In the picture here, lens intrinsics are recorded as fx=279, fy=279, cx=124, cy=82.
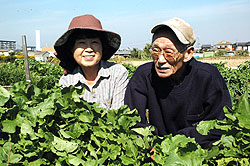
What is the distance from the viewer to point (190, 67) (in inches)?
87.8

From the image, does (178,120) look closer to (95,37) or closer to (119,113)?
(119,113)

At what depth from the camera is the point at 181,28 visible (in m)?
1.96

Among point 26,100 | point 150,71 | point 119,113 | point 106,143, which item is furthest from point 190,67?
point 26,100

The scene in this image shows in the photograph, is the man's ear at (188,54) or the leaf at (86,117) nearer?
the leaf at (86,117)

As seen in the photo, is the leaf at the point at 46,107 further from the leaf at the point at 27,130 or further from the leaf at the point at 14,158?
Answer: the leaf at the point at 14,158

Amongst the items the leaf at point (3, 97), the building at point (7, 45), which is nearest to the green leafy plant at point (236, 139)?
the leaf at point (3, 97)

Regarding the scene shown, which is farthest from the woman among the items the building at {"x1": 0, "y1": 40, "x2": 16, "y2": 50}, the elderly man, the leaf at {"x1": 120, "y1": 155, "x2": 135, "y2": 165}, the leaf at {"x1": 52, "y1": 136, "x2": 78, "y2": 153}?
the building at {"x1": 0, "y1": 40, "x2": 16, "y2": 50}

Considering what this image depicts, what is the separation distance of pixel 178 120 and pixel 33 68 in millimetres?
10376

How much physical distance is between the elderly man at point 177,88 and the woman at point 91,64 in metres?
0.50

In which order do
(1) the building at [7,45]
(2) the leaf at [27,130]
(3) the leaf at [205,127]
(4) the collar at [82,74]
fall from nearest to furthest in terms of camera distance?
(3) the leaf at [205,127] < (2) the leaf at [27,130] < (4) the collar at [82,74] < (1) the building at [7,45]

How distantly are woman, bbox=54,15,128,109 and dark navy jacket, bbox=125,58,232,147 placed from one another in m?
0.51

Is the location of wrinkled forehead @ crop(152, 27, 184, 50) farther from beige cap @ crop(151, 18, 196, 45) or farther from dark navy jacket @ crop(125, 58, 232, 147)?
dark navy jacket @ crop(125, 58, 232, 147)

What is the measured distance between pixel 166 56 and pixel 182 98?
A: 0.43 m

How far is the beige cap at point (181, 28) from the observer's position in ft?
6.32
